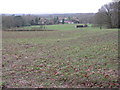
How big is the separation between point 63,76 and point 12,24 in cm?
5072

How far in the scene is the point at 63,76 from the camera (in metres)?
6.81

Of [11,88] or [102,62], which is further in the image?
[102,62]

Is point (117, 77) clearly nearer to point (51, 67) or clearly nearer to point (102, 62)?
point (102, 62)

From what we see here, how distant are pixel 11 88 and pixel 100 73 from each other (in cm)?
313

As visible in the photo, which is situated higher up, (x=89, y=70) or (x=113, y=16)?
(x=113, y=16)

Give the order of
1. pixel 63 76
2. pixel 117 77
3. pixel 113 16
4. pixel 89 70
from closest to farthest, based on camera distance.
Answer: pixel 117 77
pixel 63 76
pixel 89 70
pixel 113 16

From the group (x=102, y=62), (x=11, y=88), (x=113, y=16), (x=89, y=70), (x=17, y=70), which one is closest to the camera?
(x=11, y=88)

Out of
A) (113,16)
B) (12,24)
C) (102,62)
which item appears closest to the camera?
(102,62)

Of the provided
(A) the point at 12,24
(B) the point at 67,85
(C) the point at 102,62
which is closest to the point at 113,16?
(A) the point at 12,24

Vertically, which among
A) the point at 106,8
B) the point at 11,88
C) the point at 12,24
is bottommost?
the point at 11,88

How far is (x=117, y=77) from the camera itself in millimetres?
6340

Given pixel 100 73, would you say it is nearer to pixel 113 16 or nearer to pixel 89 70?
pixel 89 70

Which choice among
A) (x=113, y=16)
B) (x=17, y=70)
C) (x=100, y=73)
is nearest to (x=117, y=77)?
(x=100, y=73)

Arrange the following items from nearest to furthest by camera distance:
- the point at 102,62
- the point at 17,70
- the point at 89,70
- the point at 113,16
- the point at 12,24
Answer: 1. the point at 89,70
2. the point at 17,70
3. the point at 102,62
4. the point at 113,16
5. the point at 12,24
